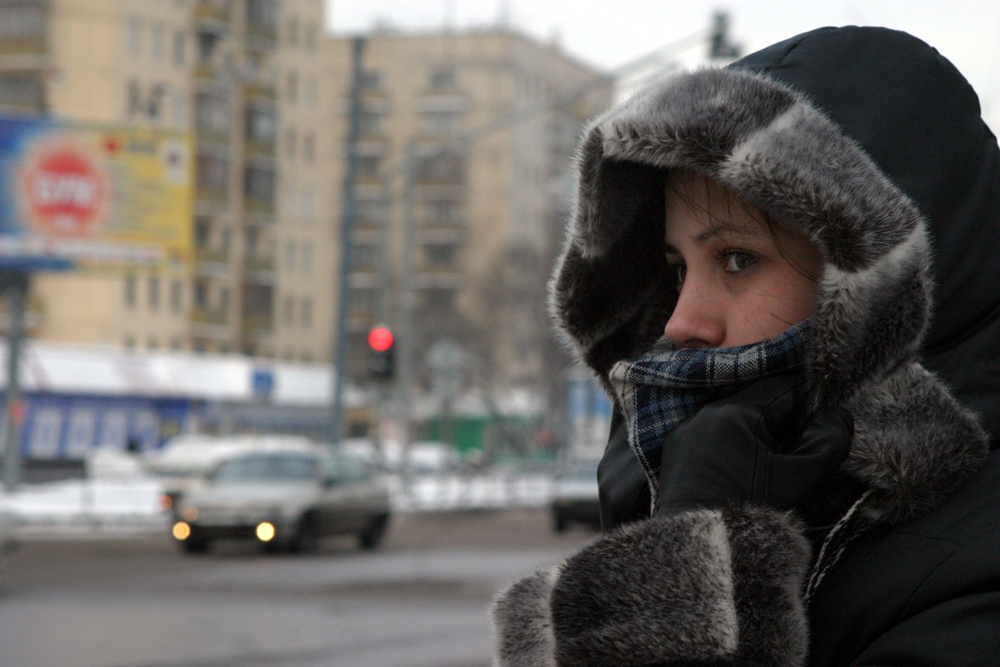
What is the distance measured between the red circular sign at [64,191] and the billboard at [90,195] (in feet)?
0.06

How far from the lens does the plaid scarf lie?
1.62 meters

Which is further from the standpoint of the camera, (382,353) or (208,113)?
(208,113)

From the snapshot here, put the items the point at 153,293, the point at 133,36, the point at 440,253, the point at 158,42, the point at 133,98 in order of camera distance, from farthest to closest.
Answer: the point at 440,253
the point at 158,42
the point at 153,293
the point at 133,98
the point at 133,36

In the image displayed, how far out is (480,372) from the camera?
210 feet

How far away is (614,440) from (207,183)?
63.7 metres

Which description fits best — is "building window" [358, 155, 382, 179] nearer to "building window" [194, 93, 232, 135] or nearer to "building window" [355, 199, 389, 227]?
"building window" [355, 199, 389, 227]

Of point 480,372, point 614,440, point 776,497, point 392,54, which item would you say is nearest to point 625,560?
point 776,497

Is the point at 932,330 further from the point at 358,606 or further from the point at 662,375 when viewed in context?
the point at 358,606

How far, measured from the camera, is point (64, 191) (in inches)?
1120

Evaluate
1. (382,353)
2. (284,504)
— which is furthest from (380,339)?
(284,504)

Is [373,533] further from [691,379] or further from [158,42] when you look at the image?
[158,42]

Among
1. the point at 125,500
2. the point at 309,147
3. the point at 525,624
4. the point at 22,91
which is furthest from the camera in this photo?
the point at 309,147

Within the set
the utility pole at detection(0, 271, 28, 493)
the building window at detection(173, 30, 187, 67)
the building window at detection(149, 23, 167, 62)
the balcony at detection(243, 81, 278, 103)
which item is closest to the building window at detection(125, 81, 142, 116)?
the building window at detection(149, 23, 167, 62)

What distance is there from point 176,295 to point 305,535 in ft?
148
